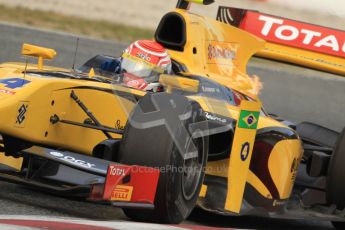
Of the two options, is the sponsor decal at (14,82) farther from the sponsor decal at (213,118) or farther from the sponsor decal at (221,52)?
the sponsor decal at (221,52)

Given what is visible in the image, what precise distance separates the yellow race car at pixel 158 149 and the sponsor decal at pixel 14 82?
0.8 inches

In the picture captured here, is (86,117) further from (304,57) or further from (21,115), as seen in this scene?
(304,57)

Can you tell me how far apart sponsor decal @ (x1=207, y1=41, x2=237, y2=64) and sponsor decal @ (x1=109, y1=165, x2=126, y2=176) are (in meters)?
2.64

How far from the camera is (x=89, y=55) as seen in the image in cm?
1363

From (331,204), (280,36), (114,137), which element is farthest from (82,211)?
(280,36)

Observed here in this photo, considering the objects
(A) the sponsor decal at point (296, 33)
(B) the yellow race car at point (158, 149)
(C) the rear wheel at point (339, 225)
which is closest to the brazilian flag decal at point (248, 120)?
(B) the yellow race car at point (158, 149)

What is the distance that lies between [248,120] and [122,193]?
1.02 meters

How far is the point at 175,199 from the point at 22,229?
127 centimetres

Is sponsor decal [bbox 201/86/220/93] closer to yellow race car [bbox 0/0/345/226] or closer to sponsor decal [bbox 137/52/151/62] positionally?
yellow race car [bbox 0/0/345/226]

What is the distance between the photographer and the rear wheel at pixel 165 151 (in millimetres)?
5289

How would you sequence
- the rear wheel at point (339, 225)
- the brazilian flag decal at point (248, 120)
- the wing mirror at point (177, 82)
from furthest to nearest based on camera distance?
1. the rear wheel at point (339, 225)
2. the wing mirror at point (177, 82)
3. the brazilian flag decal at point (248, 120)

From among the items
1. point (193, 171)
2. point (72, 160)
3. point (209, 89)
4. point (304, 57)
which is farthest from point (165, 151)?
point (304, 57)

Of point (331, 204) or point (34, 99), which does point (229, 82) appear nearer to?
point (331, 204)

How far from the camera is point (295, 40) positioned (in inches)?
319
